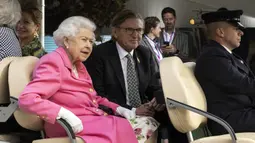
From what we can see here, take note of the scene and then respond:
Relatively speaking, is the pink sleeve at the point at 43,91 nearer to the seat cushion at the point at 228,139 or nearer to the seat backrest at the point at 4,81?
the seat backrest at the point at 4,81

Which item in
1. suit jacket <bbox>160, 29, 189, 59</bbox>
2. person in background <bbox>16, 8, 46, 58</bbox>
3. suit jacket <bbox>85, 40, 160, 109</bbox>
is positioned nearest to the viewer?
suit jacket <bbox>85, 40, 160, 109</bbox>

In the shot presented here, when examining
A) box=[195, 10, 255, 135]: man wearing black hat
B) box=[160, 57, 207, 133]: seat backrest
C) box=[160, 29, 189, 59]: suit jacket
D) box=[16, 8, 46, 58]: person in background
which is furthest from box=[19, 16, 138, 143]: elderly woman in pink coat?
box=[160, 29, 189, 59]: suit jacket

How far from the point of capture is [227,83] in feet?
9.10

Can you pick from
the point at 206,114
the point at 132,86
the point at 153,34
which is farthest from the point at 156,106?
the point at 153,34

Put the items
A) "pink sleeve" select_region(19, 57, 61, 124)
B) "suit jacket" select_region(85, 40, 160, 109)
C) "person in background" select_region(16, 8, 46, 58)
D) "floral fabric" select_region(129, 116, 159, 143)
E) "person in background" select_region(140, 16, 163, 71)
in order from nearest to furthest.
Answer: "pink sleeve" select_region(19, 57, 61, 124) < "floral fabric" select_region(129, 116, 159, 143) < "suit jacket" select_region(85, 40, 160, 109) < "person in background" select_region(16, 8, 46, 58) < "person in background" select_region(140, 16, 163, 71)

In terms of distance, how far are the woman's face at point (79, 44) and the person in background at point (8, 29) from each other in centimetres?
42

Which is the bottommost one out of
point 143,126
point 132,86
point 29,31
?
point 143,126

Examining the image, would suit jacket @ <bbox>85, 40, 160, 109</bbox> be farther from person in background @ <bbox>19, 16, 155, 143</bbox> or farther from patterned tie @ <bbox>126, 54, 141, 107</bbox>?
person in background @ <bbox>19, 16, 155, 143</bbox>

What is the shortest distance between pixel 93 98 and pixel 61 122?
51 centimetres

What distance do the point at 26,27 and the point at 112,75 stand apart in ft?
2.76

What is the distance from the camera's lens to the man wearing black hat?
2785mm

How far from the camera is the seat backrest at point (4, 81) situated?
2.58 meters

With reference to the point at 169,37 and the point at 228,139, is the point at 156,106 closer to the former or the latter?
the point at 228,139

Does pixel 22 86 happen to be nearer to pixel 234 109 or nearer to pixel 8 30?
pixel 8 30
